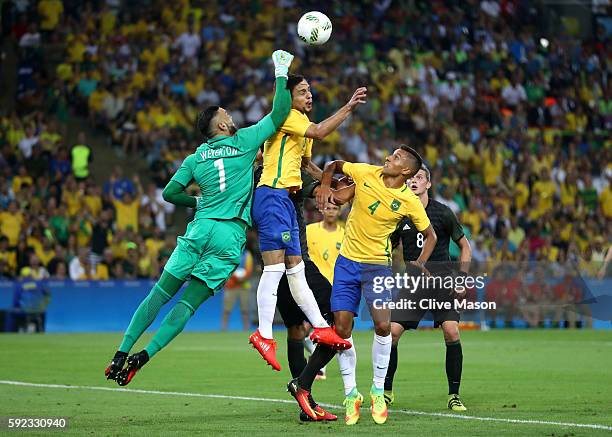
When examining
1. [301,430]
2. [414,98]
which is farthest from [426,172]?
[414,98]

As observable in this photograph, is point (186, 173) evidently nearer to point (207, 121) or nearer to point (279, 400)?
point (207, 121)

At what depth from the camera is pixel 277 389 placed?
45.0 feet

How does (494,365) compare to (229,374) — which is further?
(494,365)

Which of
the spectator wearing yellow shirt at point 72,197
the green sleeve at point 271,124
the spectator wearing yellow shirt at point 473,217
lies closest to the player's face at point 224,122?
the green sleeve at point 271,124

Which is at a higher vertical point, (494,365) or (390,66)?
(390,66)

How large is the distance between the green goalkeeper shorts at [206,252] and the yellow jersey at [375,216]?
103 centimetres

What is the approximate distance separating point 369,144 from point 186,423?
20.2 meters

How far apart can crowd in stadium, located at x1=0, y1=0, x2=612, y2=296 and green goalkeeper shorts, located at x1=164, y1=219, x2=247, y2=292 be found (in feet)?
48.3

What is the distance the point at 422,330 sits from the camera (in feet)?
87.7

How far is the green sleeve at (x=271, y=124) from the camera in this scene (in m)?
10.6

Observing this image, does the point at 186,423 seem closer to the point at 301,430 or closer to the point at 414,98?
the point at 301,430

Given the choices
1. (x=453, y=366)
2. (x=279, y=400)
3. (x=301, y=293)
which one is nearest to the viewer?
(x=301, y=293)

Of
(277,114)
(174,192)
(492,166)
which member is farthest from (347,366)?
(492,166)

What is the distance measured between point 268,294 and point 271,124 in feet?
4.87
